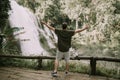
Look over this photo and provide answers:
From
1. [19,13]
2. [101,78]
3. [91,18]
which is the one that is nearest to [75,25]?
[91,18]

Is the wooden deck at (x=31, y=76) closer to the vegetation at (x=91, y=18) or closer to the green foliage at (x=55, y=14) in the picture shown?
the vegetation at (x=91, y=18)

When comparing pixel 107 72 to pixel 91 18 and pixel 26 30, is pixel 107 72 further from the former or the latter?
pixel 91 18

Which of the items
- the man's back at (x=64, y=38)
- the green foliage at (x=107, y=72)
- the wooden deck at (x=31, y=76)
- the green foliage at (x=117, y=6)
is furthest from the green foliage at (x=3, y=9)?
the green foliage at (x=117, y=6)

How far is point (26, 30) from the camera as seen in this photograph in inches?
758

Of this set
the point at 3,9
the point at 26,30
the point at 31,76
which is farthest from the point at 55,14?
the point at 31,76

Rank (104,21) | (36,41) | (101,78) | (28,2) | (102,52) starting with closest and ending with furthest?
(101,78) → (36,41) → (102,52) → (104,21) → (28,2)

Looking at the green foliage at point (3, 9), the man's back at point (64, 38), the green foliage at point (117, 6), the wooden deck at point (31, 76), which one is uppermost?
the green foliage at point (117, 6)

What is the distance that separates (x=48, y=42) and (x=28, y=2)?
35.1 feet

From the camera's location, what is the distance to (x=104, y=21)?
2373 cm

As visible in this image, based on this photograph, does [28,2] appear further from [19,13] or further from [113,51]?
[113,51]

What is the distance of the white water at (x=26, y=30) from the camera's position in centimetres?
1708

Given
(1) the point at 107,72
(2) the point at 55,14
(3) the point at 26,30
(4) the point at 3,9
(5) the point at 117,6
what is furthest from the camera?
(2) the point at 55,14

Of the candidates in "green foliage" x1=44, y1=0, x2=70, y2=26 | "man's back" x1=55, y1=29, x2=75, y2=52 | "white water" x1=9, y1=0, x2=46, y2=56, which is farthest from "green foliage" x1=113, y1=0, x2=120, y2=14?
"man's back" x1=55, y1=29, x2=75, y2=52

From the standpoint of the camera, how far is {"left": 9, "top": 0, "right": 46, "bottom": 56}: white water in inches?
672
